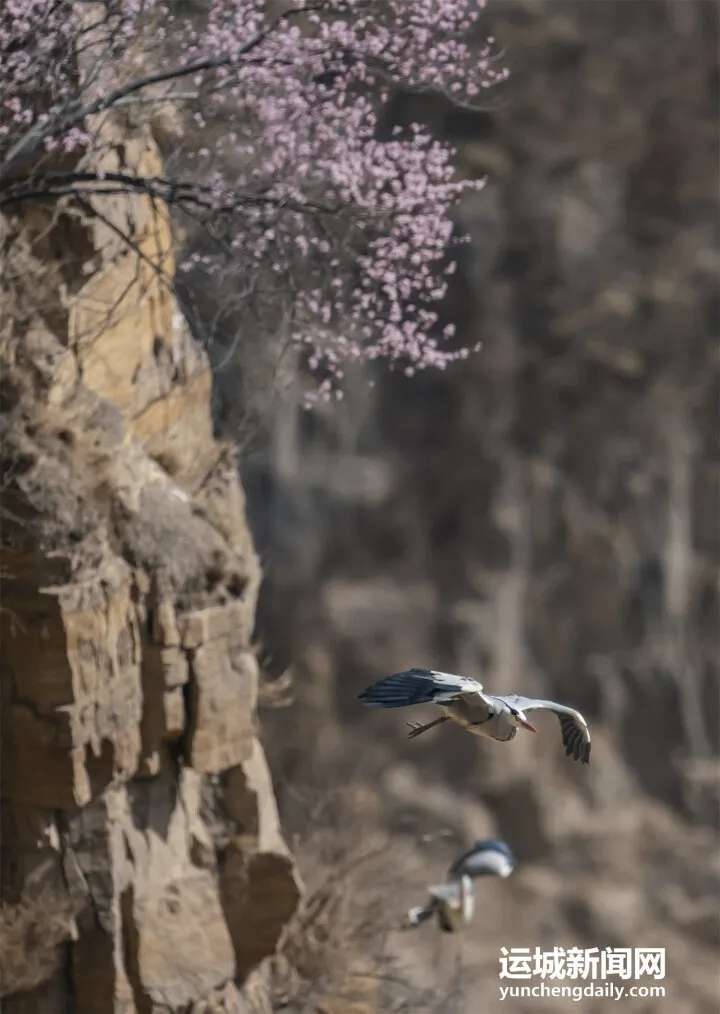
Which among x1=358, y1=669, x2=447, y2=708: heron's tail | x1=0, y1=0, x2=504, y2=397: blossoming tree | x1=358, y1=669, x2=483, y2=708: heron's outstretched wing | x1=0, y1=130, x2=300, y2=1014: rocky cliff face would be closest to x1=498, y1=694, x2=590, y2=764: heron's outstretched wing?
x1=358, y1=669, x2=483, y2=708: heron's outstretched wing

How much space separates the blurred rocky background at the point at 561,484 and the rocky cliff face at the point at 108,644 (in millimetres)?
9944

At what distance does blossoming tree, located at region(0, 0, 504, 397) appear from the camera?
719 cm

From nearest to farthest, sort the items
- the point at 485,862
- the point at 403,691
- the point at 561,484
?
the point at 403,691 < the point at 485,862 < the point at 561,484

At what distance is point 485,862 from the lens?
8.27 metres

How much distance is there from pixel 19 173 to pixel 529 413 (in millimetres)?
12585

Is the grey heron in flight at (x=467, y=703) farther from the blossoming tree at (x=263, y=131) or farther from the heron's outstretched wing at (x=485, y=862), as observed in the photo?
the heron's outstretched wing at (x=485, y=862)

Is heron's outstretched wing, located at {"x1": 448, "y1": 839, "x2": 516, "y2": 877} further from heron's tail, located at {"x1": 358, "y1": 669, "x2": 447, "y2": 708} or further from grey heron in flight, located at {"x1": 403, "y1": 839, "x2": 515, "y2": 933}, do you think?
heron's tail, located at {"x1": 358, "y1": 669, "x2": 447, "y2": 708}

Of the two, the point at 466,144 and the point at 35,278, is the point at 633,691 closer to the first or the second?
the point at 466,144

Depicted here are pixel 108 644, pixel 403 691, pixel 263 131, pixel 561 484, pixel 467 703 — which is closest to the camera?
pixel 403 691

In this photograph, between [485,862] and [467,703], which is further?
[485,862]

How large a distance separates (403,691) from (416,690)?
37 millimetres

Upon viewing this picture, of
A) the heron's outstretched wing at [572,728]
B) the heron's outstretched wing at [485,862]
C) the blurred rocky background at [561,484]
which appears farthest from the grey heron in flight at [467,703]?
the blurred rocky background at [561,484]

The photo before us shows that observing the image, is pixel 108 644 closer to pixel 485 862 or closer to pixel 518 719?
pixel 485 862

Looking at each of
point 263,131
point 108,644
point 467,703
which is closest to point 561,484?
point 263,131
